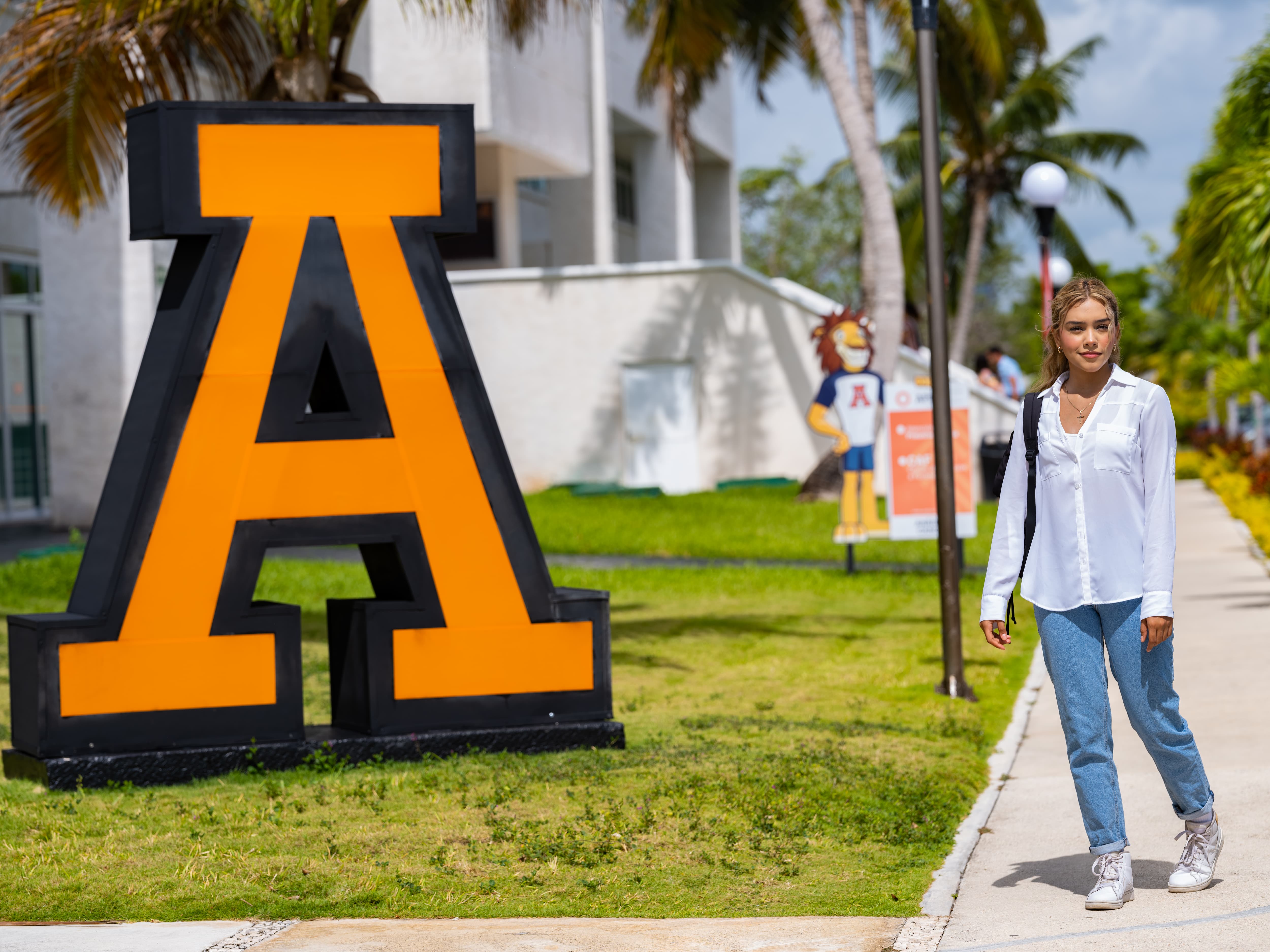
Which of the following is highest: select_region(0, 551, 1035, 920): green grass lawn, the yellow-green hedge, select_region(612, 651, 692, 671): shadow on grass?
the yellow-green hedge

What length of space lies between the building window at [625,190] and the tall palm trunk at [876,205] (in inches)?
550

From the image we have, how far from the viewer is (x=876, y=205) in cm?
2169

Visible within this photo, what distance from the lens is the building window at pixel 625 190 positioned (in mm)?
35750

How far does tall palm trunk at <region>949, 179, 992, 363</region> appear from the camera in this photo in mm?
35344

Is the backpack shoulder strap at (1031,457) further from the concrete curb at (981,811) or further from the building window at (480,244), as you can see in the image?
the building window at (480,244)

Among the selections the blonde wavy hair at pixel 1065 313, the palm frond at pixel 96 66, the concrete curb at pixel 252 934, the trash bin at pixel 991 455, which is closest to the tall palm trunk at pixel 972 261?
the trash bin at pixel 991 455

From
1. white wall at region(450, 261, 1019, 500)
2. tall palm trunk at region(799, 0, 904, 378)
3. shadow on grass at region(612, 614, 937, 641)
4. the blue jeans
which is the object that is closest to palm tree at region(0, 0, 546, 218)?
shadow on grass at region(612, 614, 937, 641)

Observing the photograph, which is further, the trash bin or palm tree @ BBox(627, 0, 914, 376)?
the trash bin

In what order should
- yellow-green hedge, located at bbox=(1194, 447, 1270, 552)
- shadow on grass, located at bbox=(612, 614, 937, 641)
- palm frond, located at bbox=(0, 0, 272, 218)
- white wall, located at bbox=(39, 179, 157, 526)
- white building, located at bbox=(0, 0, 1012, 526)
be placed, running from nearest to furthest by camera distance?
palm frond, located at bbox=(0, 0, 272, 218) → shadow on grass, located at bbox=(612, 614, 937, 641) → yellow-green hedge, located at bbox=(1194, 447, 1270, 552) → white wall, located at bbox=(39, 179, 157, 526) → white building, located at bbox=(0, 0, 1012, 526)

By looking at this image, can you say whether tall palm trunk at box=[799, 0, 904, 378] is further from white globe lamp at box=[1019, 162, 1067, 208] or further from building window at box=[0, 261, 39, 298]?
building window at box=[0, 261, 39, 298]

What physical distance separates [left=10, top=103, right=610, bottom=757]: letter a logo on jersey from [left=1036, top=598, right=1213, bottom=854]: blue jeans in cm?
309

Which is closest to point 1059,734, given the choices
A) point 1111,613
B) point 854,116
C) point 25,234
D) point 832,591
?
point 1111,613

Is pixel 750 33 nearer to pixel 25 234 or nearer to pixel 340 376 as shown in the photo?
pixel 25 234

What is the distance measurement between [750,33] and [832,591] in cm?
1242
